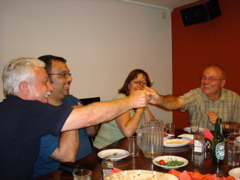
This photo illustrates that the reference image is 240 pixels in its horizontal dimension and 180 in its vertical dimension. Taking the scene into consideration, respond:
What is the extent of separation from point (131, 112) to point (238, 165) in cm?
127

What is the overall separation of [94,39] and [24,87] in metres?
2.16

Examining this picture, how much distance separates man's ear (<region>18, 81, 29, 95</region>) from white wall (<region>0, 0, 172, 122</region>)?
4.72ft

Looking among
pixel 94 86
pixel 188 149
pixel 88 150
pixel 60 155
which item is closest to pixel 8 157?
pixel 60 155

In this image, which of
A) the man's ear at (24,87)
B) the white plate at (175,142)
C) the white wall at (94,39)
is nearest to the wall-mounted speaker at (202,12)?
the white wall at (94,39)

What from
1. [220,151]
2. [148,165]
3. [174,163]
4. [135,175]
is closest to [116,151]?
[148,165]

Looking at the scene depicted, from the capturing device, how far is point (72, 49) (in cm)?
318

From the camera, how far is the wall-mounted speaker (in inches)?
141

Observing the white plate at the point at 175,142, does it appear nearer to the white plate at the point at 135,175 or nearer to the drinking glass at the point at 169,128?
the drinking glass at the point at 169,128

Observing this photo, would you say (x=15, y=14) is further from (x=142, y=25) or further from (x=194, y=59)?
(x=194, y=59)

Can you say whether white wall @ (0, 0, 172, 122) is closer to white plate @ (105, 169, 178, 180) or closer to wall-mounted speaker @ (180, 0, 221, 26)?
wall-mounted speaker @ (180, 0, 221, 26)

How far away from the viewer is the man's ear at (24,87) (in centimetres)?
140

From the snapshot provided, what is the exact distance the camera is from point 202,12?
12.0 ft

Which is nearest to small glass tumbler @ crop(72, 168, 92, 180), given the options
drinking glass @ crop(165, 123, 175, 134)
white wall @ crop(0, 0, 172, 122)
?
drinking glass @ crop(165, 123, 175, 134)

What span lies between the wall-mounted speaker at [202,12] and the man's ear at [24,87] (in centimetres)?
321
